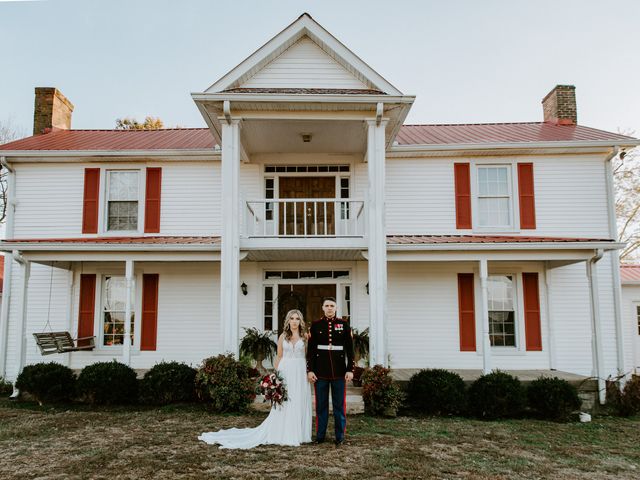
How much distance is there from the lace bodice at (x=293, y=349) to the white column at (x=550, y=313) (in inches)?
294

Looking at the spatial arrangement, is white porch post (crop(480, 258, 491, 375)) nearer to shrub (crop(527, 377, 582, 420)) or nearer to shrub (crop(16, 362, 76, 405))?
shrub (crop(527, 377, 582, 420))

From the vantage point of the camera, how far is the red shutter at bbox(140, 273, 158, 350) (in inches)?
473

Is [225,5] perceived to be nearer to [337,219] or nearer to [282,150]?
[282,150]

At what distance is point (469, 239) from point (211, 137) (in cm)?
758

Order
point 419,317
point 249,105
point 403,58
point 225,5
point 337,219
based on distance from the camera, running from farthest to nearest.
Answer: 1. point 403,58
2. point 225,5
3. point 419,317
4. point 337,219
5. point 249,105

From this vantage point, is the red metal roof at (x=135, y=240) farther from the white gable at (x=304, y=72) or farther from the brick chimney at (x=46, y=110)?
the brick chimney at (x=46, y=110)

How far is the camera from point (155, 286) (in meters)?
12.2

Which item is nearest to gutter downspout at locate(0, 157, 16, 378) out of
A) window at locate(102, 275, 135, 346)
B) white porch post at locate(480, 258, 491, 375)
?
window at locate(102, 275, 135, 346)

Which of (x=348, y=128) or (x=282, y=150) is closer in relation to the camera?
(x=348, y=128)

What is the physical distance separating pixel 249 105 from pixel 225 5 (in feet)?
17.0

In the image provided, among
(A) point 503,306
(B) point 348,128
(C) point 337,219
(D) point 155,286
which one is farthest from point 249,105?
(A) point 503,306

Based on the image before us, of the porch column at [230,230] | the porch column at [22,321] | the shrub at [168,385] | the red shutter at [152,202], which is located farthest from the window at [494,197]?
the porch column at [22,321]

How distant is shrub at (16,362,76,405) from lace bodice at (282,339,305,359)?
552 centimetres

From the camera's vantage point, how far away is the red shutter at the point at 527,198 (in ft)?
40.0
